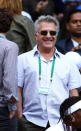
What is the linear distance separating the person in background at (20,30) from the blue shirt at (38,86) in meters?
0.77

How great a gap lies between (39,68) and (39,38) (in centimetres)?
44

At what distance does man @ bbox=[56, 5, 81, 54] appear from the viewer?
29.3ft

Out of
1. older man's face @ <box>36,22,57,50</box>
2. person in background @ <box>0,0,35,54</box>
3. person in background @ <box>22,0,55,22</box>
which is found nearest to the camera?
older man's face @ <box>36,22,57,50</box>

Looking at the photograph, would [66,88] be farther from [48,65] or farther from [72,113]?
[72,113]

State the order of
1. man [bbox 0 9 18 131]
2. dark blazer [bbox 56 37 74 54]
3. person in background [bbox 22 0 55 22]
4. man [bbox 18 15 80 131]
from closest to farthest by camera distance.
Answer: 1. man [bbox 0 9 18 131]
2. man [bbox 18 15 80 131]
3. dark blazer [bbox 56 37 74 54]
4. person in background [bbox 22 0 55 22]

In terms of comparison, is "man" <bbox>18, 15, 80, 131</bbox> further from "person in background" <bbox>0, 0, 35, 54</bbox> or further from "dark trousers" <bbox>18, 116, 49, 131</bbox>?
"person in background" <bbox>0, 0, 35, 54</bbox>

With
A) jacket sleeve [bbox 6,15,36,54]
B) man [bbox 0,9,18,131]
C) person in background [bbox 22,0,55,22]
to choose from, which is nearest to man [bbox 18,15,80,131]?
man [bbox 0,9,18,131]

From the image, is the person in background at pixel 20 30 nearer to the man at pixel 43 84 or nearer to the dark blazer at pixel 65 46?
the man at pixel 43 84

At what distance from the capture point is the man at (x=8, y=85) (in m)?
6.50

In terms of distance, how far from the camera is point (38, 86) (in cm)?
712

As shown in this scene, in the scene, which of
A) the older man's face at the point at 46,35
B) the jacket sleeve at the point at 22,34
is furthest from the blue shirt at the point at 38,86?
the jacket sleeve at the point at 22,34

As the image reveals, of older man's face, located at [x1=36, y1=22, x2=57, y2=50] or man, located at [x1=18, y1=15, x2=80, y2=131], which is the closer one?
man, located at [x1=18, y1=15, x2=80, y2=131]

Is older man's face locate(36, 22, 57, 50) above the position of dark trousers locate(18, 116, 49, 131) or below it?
above

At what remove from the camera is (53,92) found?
7.12 meters
